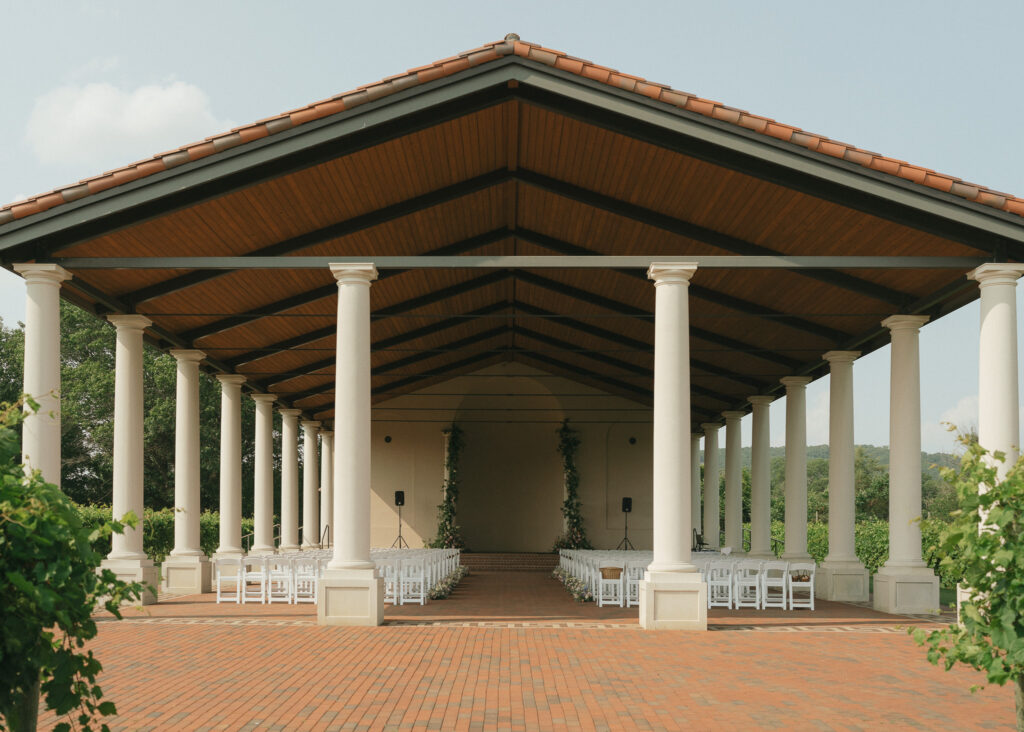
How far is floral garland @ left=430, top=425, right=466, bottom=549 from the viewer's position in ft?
101

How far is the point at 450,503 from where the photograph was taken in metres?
31.2

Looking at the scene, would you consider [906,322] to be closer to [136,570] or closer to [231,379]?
[136,570]

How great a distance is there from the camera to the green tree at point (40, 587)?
436cm

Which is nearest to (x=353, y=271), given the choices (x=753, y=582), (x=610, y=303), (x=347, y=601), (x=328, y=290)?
(x=347, y=601)

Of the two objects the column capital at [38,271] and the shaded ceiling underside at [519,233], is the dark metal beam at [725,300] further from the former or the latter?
the column capital at [38,271]

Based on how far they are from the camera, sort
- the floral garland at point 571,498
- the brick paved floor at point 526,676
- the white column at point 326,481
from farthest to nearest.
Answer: the white column at point 326,481 → the floral garland at point 571,498 → the brick paved floor at point 526,676

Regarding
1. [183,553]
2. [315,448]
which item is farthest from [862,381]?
[183,553]

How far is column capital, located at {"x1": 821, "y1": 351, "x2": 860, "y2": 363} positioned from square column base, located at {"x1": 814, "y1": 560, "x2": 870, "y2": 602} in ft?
12.3

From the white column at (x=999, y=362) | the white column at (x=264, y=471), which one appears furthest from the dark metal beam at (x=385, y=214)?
the white column at (x=264, y=471)

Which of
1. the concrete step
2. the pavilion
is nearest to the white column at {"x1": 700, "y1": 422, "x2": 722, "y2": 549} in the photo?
the concrete step

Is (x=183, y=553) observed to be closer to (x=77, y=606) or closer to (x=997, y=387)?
(x=997, y=387)

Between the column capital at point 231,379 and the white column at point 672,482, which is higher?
the column capital at point 231,379

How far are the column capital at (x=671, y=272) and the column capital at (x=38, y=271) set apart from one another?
25.7 feet

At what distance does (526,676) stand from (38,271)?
27.3ft
